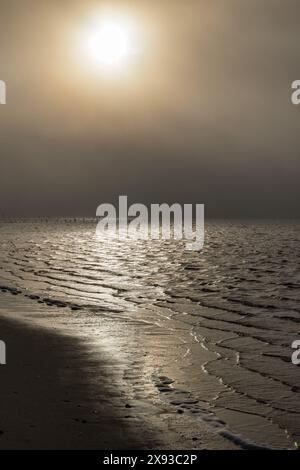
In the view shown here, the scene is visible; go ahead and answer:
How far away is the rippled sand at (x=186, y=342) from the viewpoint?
9.06 m

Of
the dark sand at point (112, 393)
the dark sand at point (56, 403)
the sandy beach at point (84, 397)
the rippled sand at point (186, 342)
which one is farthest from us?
the rippled sand at point (186, 342)

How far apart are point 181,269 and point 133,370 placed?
25226mm

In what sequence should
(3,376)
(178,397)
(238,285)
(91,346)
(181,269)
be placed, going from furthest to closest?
(181,269)
(238,285)
(91,346)
(3,376)
(178,397)

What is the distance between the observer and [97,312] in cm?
2061

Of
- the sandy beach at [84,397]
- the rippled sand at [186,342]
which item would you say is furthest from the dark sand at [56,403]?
the rippled sand at [186,342]

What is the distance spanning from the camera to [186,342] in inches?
608

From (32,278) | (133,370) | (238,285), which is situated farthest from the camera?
(32,278)

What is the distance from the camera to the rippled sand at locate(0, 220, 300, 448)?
9056 millimetres

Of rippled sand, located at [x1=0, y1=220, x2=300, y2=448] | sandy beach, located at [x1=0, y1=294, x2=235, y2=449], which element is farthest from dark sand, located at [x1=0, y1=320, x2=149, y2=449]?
rippled sand, located at [x1=0, y1=220, x2=300, y2=448]

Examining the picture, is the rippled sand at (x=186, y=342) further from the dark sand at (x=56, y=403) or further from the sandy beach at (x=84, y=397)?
the dark sand at (x=56, y=403)
